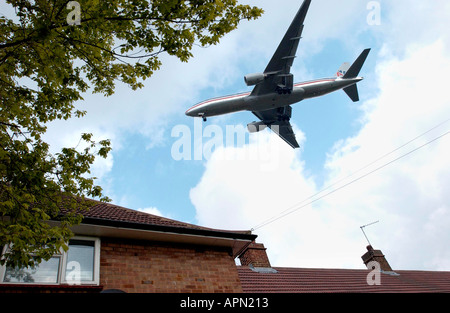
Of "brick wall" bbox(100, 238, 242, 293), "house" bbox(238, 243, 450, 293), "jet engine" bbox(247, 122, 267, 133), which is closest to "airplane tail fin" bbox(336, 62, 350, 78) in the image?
"jet engine" bbox(247, 122, 267, 133)

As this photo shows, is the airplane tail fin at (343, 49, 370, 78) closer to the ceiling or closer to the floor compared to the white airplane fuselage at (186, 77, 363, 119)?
closer to the ceiling

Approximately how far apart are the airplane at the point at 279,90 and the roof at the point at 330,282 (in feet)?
42.3

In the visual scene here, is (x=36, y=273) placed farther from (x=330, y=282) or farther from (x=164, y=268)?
(x=330, y=282)

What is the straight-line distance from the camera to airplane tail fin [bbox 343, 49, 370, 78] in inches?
1062

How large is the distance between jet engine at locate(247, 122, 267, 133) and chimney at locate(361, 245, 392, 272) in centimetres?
1341

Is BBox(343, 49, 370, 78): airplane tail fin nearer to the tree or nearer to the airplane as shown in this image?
the airplane

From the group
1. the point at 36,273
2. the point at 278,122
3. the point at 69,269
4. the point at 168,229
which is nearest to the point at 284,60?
the point at 278,122

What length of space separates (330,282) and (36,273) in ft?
43.0

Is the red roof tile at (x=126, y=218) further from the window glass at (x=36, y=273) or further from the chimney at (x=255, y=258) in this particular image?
the chimney at (x=255, y=258)

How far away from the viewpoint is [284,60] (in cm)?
2297

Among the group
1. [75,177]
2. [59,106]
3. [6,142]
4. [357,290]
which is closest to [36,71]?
[59,106]

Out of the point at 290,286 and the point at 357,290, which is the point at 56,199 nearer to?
the point at 290,286

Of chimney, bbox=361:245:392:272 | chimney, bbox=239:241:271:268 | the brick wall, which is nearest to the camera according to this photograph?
the brick wall

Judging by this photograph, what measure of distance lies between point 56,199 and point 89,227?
6.93ft
